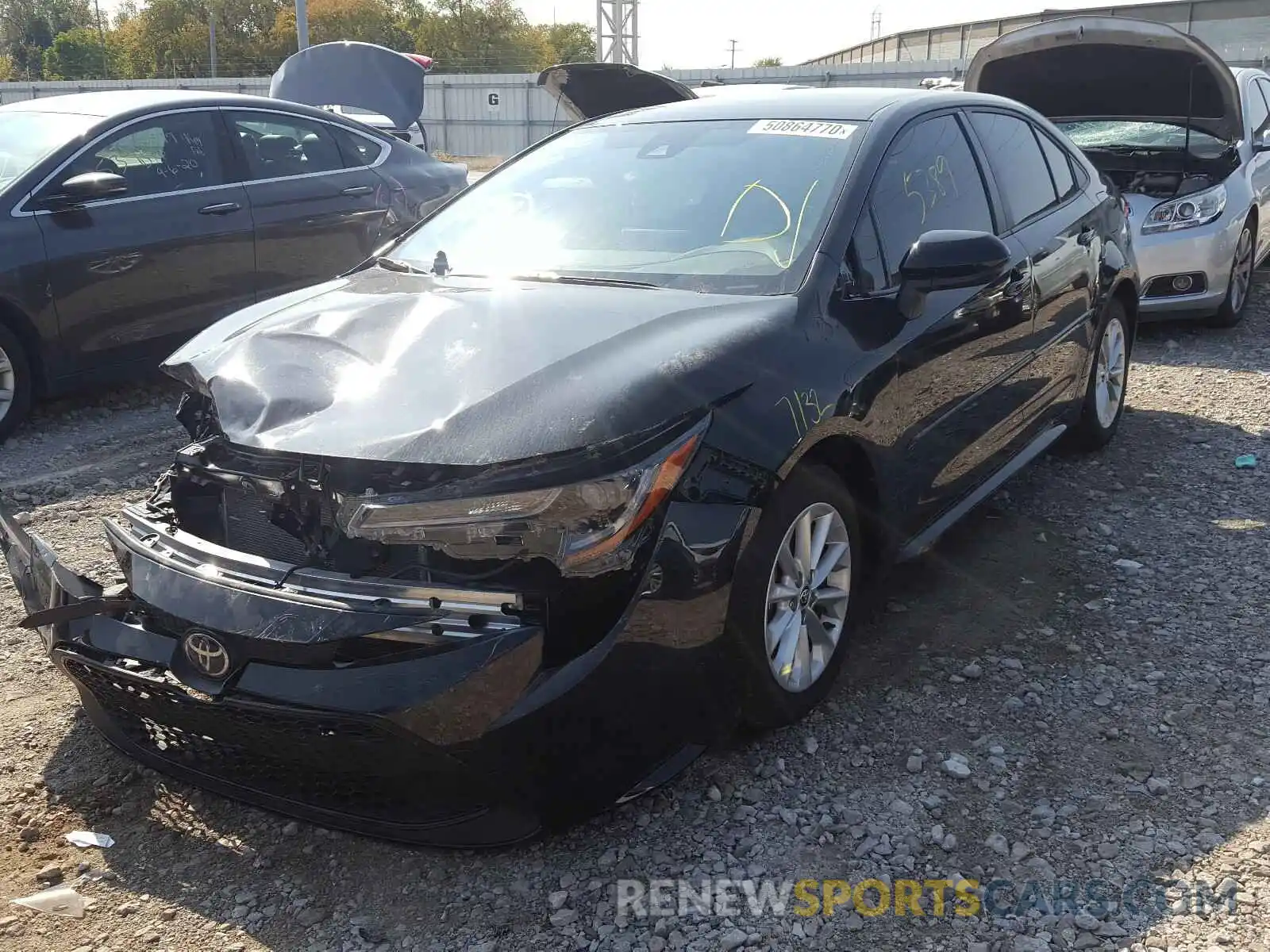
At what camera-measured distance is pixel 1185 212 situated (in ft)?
24.1

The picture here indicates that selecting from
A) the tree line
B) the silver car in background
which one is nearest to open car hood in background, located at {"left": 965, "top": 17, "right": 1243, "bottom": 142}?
the silver car in background

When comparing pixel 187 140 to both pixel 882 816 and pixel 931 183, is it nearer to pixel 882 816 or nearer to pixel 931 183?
pixel 931 183

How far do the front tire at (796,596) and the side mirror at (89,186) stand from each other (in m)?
4.32

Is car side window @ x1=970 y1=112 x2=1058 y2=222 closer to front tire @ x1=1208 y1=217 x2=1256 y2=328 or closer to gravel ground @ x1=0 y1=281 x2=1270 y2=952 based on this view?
gravel ground @ x1=0 y1=281 x2=1270 y2=952

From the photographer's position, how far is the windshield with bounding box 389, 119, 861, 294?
3299mm

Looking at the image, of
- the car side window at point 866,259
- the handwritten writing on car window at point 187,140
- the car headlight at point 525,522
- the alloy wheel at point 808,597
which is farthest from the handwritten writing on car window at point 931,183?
the handwritten writing on car window at point 187,140

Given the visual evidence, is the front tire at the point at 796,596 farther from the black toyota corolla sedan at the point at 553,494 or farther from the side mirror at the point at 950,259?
the side mirror at the point at 950,259

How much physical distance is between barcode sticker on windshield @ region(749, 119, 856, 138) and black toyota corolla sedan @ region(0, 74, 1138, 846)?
1 cm

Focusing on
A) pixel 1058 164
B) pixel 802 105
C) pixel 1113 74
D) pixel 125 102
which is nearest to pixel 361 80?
pixel 125 102

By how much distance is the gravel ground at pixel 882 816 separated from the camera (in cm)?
239

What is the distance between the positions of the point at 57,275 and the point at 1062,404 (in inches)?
185

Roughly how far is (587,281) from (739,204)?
54cm

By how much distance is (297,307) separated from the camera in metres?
3.34

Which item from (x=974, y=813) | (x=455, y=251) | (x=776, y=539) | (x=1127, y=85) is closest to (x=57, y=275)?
(x=455, y=251)
